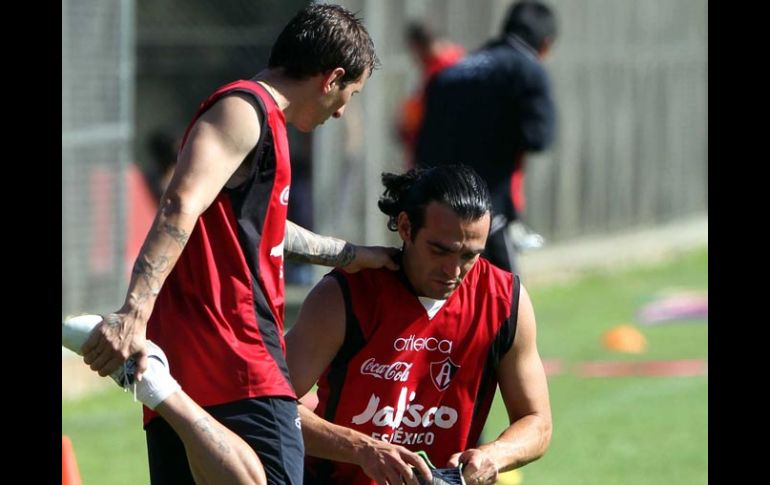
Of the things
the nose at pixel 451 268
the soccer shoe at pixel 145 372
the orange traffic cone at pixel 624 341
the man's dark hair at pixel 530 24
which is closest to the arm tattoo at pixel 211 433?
Result: the soccer shoe at pixel 145 372

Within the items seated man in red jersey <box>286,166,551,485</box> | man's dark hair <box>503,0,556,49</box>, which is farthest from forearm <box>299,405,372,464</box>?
man's dark hair <box>503,0,556,49</box>

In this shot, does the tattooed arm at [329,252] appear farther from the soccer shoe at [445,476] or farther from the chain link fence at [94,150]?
the chain link fence at [94,150]

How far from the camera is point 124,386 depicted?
164 inches

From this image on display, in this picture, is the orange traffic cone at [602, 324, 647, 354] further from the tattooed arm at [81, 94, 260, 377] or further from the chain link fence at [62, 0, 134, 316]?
the tattooed arm at [81, 94, 260, 377]

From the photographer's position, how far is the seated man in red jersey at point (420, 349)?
5035mm

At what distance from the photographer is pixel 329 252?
16.7ft

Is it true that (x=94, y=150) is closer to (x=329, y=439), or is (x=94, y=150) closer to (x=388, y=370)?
(x=388, y=370)

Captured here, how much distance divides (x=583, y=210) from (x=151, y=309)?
14.0 m

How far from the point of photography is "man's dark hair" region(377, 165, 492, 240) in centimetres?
495

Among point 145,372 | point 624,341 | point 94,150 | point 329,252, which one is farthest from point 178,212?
point 624,341

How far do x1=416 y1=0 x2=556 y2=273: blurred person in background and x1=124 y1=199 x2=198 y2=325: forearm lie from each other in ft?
15.7

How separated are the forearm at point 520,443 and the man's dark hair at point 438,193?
70cm
